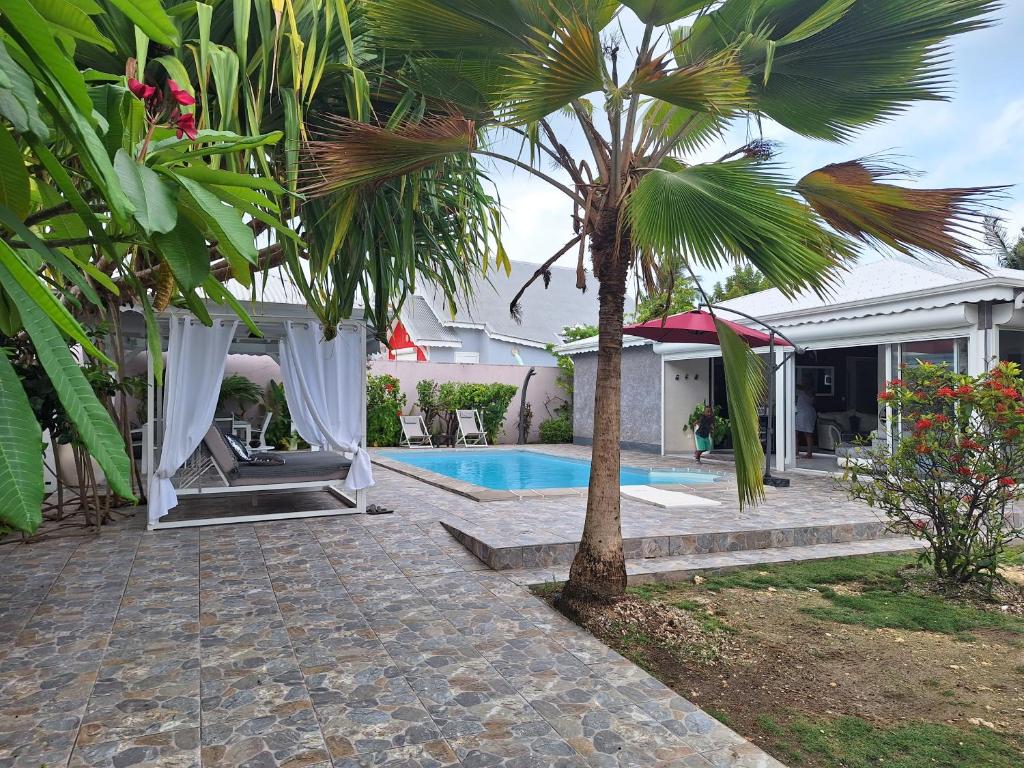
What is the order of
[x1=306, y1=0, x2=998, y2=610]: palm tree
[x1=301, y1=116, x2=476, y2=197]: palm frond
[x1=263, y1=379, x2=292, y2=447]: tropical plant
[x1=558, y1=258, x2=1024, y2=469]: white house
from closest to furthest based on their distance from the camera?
[x1=306, y1=0, x2=998, y2=610]: palm tree, [x1=301, y1=116, x2=476, y2=197]: palm frond, [x1=558, y1=258, x2=1024, y2=469]: white house, [x1=263, y1=379, x2=292, y2=447]: tropical plant

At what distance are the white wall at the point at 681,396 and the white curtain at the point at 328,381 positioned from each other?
32.8ft

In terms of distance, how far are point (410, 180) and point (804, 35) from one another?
2.81 m

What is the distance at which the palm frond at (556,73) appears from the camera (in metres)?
3.45

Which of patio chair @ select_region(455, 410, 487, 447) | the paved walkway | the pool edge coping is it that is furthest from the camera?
patio chair @ select_region(455, 410, 487, 447)

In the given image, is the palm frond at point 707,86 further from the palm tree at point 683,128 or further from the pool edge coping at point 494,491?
the pool edge coping at point 494,491

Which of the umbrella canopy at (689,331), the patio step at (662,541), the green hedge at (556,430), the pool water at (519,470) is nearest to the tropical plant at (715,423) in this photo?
the pool water at (519,470)

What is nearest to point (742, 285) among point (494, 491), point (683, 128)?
point (494, 491)

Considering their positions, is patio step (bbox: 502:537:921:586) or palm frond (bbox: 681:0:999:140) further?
patio step (bbox: 502:537:921:586)

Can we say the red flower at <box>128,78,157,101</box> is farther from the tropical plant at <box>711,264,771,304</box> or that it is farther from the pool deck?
the tropical plant at <box>711,264,771,304</box>

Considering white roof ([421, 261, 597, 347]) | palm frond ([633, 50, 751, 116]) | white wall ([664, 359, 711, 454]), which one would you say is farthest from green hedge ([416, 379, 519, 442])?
palm frond ([633, 50, 751, 116])

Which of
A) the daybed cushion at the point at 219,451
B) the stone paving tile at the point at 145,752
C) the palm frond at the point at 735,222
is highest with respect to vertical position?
the palm frond at the point at 735,222

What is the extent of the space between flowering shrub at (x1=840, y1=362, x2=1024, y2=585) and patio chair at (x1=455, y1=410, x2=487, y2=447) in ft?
44.4

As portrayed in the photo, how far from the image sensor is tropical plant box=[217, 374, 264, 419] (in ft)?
50.8

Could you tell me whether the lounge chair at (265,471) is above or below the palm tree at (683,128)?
below
